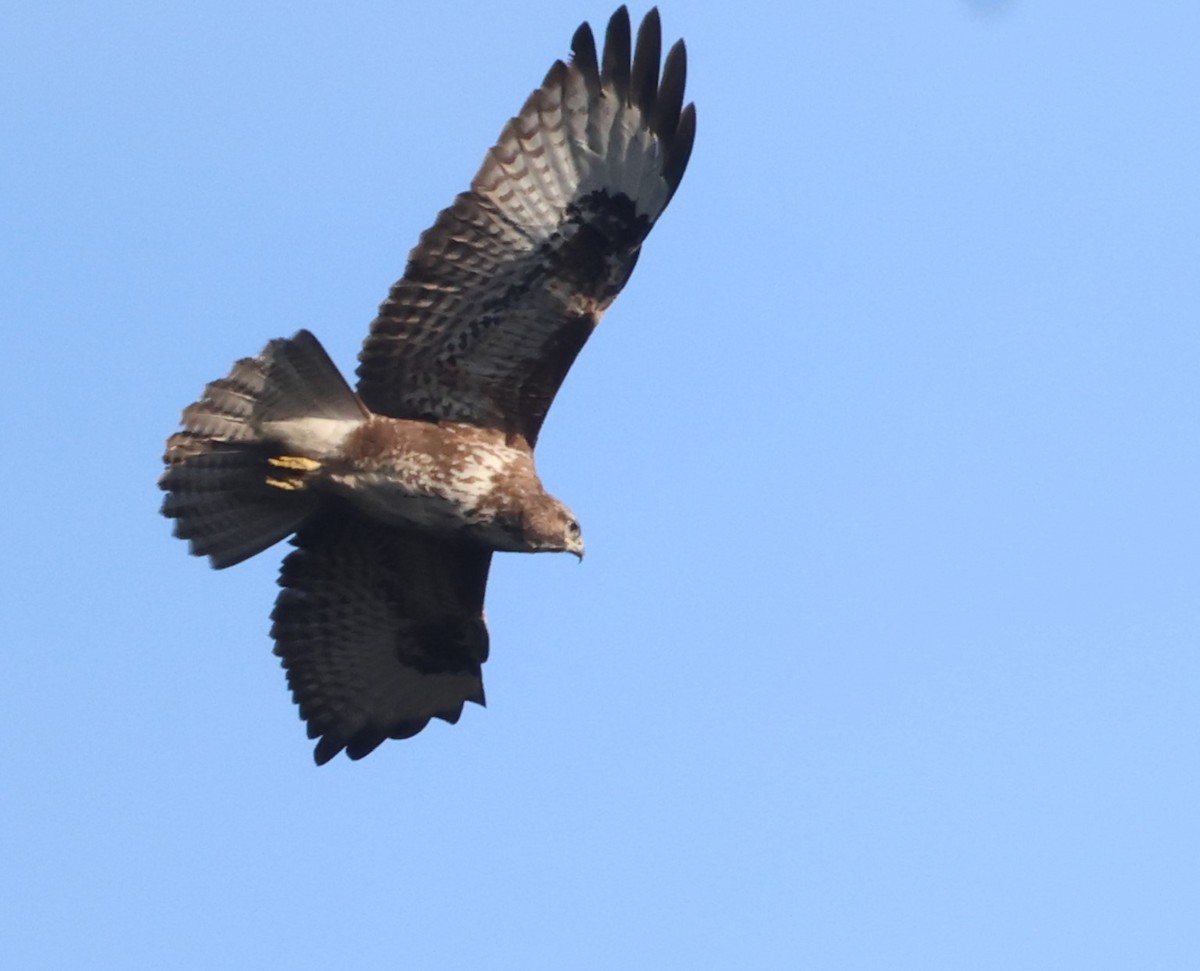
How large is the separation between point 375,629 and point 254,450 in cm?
147

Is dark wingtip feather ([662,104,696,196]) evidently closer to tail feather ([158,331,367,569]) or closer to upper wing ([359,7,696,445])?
upper wing ([359,7,696,445])

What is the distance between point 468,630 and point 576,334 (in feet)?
5.99

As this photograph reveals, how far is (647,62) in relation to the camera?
1090cm

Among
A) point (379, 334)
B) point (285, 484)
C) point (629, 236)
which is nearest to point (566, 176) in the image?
point (629, 236)

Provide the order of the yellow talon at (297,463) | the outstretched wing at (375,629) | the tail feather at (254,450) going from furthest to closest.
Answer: the outstretched wing at (375,629) < the yellow talon at (297,463) < the tail feather at (254,450)

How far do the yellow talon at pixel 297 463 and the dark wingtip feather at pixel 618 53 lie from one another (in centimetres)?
211

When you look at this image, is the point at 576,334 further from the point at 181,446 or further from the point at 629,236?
the point at 181,446

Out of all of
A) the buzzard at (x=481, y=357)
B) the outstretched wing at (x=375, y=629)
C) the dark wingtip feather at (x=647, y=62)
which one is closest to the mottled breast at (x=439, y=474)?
the buzzard at (x=481, y=357)

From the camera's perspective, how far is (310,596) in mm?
12000

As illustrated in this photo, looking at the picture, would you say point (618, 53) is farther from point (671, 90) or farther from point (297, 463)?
point (297, 463)

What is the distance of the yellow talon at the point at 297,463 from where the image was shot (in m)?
11.0

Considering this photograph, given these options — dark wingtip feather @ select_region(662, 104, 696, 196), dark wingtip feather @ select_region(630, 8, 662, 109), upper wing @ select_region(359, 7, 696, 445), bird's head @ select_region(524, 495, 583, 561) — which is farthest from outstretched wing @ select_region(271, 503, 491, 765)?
dark wingtip feather @ select_region(630, 8, 662, 109)

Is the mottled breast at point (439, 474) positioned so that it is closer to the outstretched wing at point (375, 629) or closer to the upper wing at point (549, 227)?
the upper wing at point (549, 227)

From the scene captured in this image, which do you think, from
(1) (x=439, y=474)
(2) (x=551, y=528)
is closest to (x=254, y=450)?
(1) (x=439, y=474)
